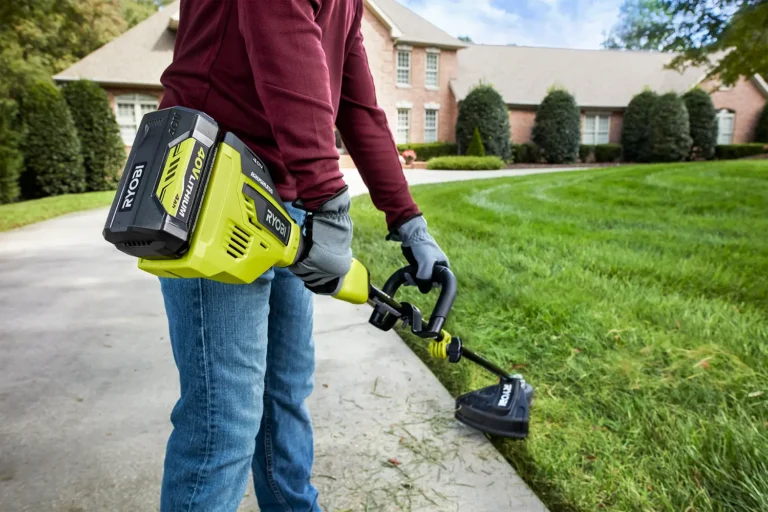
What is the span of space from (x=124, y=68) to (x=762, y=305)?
2017cm

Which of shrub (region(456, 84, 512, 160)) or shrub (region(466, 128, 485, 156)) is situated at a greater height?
shrub (region(456, 84, 512, 160))

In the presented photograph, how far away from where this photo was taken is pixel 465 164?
18922mm

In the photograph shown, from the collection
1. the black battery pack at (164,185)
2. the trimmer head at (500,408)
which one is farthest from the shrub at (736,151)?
the black battery pack at (164,185)

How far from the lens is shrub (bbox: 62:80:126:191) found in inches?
500

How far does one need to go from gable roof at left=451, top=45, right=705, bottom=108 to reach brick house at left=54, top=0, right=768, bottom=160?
0.05 meters

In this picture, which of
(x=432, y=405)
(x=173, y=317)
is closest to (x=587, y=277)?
(x=432, y=405)

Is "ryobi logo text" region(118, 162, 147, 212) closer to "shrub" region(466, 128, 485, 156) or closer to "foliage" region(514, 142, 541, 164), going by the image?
"shrub" region(466, 128, 485, 156)

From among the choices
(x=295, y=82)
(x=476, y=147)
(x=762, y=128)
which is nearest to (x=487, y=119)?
(x=476, y=147)

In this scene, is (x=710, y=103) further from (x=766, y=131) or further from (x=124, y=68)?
(x=124, y=68)

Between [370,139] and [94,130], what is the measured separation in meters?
13.0

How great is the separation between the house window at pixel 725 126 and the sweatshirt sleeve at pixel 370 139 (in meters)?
31.0

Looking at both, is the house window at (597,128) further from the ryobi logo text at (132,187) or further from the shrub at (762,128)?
the ryobi logo text at (132,187)

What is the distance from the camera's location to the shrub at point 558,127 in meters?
22.7

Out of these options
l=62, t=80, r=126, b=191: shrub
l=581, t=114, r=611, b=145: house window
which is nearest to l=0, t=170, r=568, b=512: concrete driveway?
l=62, t=80, r=126, b=191: shrub
